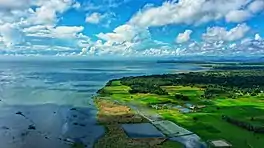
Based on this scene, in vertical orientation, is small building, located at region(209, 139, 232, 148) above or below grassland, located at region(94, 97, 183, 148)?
below

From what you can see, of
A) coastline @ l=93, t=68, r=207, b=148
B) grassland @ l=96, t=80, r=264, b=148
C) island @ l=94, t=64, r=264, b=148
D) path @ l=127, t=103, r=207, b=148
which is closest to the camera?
coastline @ l=93, t=68, r=207, b=148

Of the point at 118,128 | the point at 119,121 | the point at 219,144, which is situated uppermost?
the point at 119,121

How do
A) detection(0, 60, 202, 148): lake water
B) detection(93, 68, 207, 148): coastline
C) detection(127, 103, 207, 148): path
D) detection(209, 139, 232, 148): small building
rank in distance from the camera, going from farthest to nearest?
1. detection(127, 103, 207, 148): path
2. detection(0, 60, 202, 148): lake water
3. detection(93, 68, 207, 148): coastline
4. detection(209, 139, 232, 148): small building

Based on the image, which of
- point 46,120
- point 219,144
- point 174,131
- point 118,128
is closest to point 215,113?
point 174,131

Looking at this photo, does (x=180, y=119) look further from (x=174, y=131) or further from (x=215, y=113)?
(x=215, y=113)

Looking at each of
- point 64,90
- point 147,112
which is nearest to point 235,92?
point 147,112

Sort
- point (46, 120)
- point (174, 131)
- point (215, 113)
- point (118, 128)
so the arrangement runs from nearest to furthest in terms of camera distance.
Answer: point (174, 131)
point (118, 128)
point (46, 120)
point (215, 113)

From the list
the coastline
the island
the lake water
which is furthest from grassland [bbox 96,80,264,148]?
the lake water

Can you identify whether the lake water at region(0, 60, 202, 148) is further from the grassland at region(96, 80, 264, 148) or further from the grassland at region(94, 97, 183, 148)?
the grassland at region(96, 80, 264, 148)
